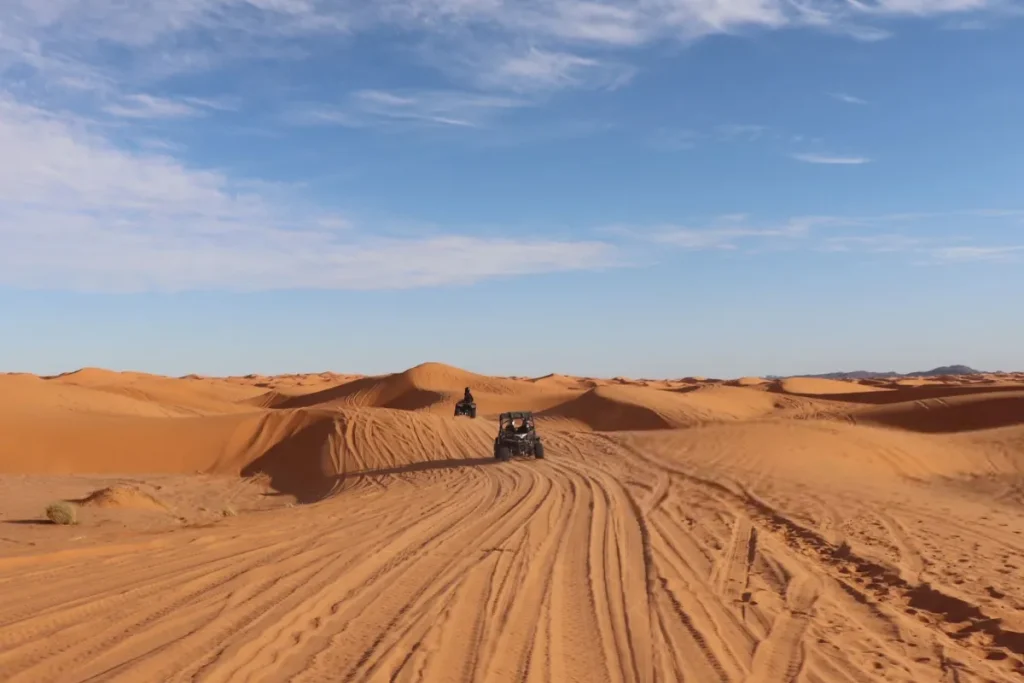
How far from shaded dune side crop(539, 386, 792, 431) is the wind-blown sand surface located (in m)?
12.5

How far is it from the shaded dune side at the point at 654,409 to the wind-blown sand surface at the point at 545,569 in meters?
12.5

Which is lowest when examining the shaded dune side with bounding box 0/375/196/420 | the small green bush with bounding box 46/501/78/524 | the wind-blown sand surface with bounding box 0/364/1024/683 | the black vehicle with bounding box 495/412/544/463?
the wind-blown sand surface with bounding box 0/364/1024/683

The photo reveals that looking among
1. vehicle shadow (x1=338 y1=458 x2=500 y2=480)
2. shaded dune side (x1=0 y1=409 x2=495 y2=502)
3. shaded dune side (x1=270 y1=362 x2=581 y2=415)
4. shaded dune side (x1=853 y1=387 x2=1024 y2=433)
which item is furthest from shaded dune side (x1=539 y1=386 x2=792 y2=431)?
vehicle shadow (x1=338 y1=458 x2=500 y2=480)

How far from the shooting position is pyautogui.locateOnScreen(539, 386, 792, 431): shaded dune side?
122 ft

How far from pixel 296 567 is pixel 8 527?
19.7 feet

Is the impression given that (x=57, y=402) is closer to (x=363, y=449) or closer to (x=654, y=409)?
(x=363, y=449)

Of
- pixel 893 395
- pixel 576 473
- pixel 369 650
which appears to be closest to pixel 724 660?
pixel 369 650

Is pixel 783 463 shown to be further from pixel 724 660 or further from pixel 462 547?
pixel 724 660

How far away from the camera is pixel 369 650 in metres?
5.99

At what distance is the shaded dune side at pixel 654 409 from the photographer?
37.2m

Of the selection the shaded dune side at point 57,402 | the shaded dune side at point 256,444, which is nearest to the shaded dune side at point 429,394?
the shaded dune side at point 57,402

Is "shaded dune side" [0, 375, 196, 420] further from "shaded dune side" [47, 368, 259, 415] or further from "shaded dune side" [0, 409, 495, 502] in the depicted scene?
"shaded dune side" [0, 409, 495, 502]

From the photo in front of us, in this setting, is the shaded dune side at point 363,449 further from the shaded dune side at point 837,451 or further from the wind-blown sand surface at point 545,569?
the shaded dune side at point 837,451

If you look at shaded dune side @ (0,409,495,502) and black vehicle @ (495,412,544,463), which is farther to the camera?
shaded dune side @ (0,409,495,502)
